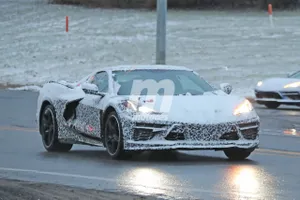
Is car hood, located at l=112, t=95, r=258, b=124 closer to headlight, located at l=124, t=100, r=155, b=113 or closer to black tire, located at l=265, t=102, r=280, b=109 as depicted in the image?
headlight, located at l=124, t=100, r=155, b=113

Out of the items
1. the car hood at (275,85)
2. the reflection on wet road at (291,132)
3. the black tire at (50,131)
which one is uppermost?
the black tire at (50,131)

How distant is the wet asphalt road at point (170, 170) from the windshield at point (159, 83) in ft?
2.85

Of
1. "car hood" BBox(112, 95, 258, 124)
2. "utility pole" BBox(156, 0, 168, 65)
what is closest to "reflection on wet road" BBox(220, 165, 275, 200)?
"car hood" BBox(112, 95, 258, 124)

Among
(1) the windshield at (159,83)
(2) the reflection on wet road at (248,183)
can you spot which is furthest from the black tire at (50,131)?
(2) the reflection on wet road at (248,183)

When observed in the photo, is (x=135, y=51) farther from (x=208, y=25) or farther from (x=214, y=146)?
(x=214, y=146)

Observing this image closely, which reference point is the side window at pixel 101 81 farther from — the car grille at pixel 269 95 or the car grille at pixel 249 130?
the car grille at pixel 269 95

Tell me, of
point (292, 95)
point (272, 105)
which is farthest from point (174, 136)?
point (272, 105)

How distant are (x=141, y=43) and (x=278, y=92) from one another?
759 inches

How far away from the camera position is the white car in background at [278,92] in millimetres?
25000

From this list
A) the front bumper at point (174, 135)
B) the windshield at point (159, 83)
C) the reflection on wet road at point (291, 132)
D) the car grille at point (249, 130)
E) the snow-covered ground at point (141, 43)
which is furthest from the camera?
the snow-covered ground at point (141, 43)

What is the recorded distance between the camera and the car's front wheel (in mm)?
13172

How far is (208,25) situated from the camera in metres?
46.7

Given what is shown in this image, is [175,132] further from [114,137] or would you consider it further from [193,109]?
[114,137]

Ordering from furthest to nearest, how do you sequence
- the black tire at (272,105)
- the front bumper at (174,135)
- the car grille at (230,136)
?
1. the black tire at (272,105)
2. the car grille at (230,136)
3. the front bumper at (174,135)
